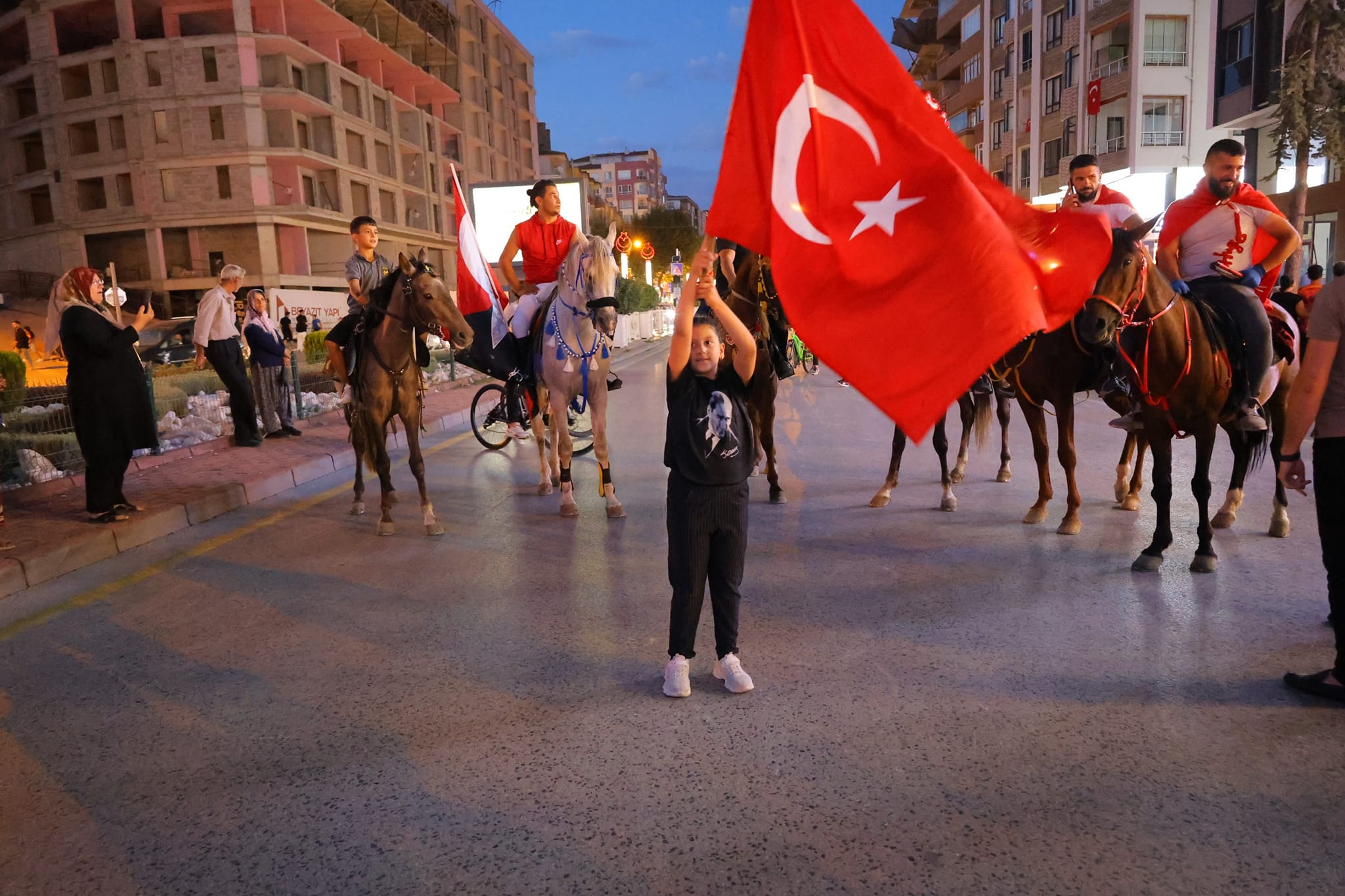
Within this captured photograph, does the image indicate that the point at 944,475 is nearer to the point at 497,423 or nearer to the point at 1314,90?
the point at 497,423

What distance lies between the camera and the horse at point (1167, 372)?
582 centimetres

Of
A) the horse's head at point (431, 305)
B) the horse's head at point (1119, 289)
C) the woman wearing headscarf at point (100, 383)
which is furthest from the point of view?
the horse's head at point (431, 305)

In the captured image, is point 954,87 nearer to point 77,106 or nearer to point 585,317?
point 77,106

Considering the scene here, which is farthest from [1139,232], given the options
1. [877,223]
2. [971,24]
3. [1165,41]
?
[971,24]

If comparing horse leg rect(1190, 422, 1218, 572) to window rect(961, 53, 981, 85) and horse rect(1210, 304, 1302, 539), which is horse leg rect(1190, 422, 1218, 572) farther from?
window rect(961, 53, 981, 85)

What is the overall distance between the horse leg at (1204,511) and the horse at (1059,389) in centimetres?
100

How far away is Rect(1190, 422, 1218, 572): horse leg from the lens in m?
5.88

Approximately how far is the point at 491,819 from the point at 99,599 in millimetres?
4257

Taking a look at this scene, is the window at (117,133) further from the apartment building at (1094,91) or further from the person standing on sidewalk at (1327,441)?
the person standing on sidewalk at (1327,441)

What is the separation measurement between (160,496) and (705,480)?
6.68 metres

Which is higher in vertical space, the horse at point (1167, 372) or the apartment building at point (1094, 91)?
the apartment building at point (1094, 91)

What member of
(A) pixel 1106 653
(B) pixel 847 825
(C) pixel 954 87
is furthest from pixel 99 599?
(C) pixel 954 87

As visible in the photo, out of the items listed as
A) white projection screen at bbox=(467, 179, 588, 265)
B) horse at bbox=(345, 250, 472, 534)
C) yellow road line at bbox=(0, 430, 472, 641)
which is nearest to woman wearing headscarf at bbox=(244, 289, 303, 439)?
yellow road line at bbox=(0, 430, 472, 641)

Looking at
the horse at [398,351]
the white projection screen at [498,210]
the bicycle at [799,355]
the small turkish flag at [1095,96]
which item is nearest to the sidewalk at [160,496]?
the horse at [398,351]
